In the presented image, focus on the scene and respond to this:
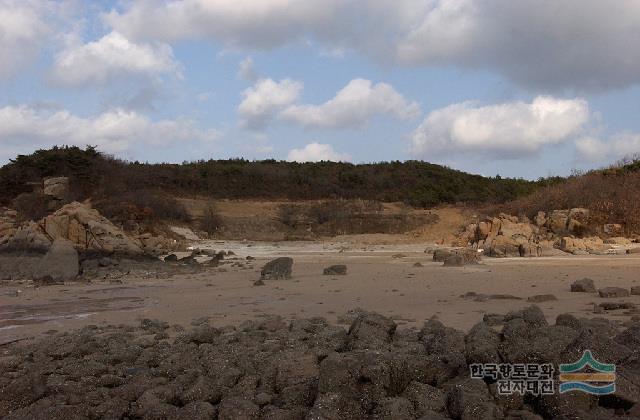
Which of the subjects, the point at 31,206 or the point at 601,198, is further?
the point at 31,206

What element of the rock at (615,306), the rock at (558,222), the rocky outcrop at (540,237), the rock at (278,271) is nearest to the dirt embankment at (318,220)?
the rocky outcrop at (540,237)

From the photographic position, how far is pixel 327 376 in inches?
175

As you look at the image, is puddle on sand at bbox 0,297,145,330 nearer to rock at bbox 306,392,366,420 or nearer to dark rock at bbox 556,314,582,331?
rock at bbox 306,392,366,420

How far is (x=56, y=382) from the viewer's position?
18.2 feet

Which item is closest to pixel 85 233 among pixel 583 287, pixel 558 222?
pixel 583 287

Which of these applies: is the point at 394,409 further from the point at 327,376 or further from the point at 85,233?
the point at 85,233

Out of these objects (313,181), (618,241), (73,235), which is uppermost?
(313,181)

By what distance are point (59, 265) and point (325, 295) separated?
8853 millimetres

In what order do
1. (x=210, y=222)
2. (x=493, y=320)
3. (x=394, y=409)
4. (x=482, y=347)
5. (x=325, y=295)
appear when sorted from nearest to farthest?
(x=394, y=409), (x=482, y=347), (x=493, y=320), (x=325, y=295), (x=210, y=222)

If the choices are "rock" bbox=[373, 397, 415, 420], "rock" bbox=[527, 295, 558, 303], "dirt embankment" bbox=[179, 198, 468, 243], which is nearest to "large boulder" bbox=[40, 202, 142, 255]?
"rock" bbox=[527, 295, 558, 303]

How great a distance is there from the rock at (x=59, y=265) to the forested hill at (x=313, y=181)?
18.9 meters

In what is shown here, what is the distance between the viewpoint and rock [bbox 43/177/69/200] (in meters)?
28.4

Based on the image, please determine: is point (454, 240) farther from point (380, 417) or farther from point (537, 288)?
point (380, 417)

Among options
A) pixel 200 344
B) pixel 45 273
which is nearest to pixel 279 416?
pixel 200 344
